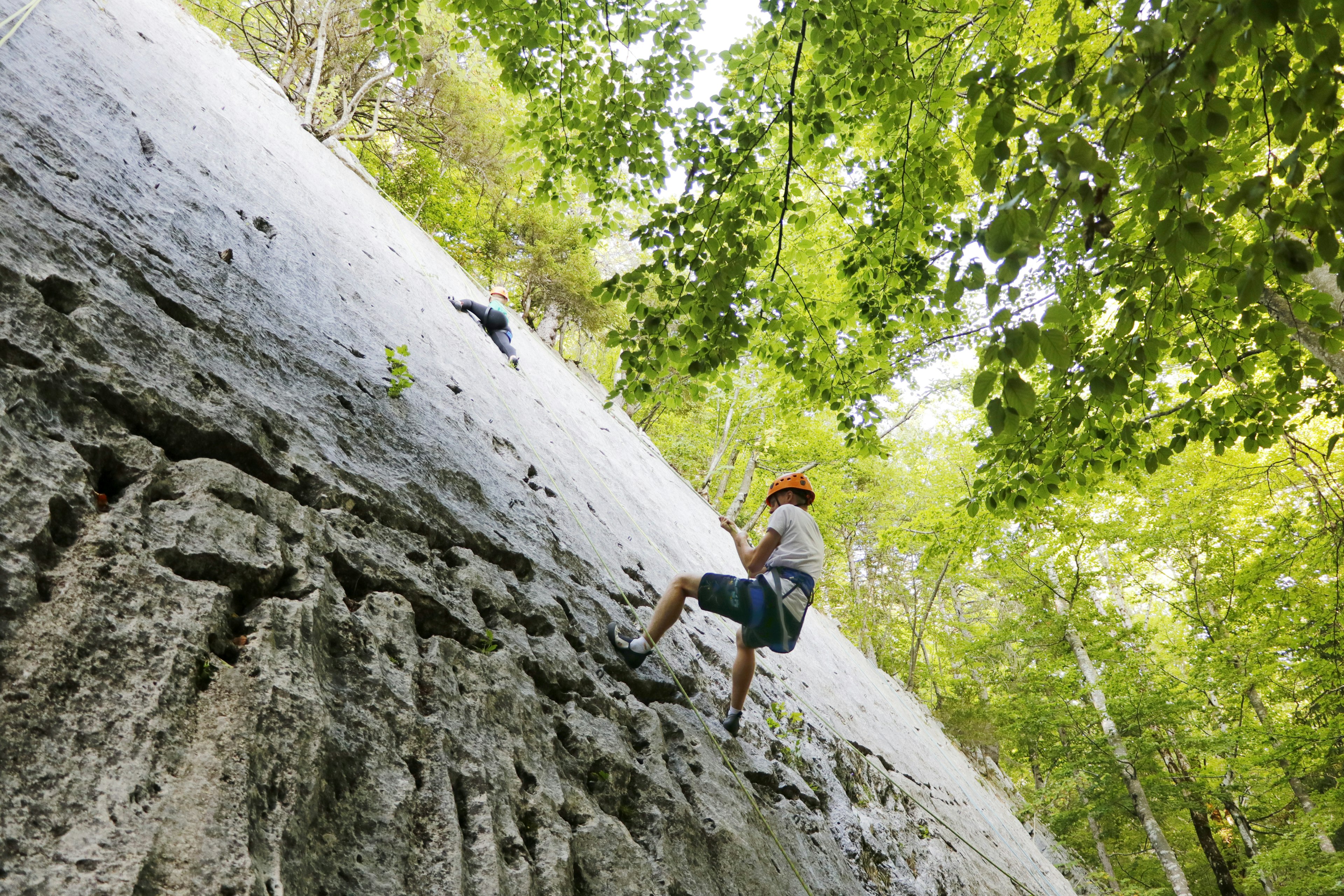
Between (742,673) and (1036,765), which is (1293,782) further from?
(742,673)

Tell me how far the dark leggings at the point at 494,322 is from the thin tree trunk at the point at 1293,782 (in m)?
12.7

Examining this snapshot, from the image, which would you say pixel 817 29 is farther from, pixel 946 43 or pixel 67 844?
pixel 67 844

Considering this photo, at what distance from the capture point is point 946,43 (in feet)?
18.2

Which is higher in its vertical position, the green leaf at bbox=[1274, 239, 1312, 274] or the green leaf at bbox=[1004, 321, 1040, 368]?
the green leaf at bbox=[1274, 239, 1312, 274]

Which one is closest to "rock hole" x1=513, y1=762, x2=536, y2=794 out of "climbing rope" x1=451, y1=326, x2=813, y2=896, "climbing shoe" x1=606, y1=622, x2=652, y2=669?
"climbing shoe" x1=606, y1=622, x2=652, y2=669

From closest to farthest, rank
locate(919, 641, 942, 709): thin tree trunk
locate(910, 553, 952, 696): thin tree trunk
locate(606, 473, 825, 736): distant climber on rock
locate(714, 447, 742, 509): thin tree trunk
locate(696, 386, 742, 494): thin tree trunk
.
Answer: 1. locate(606, 473, 825, 736): distant climber on rock
2. locate(910, 553, 952, 696): thin tree trunk
3. locate(696, 386, 742, 494): thin tree trunk
4. locate(919, 641, 942, 709): thin tree trunk
5. locate(714, 447, 742, 509): thin tree trunk

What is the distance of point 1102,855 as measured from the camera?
52.3ft

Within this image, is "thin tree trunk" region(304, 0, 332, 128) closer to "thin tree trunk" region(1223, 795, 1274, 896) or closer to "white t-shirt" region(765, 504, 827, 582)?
"white t-shirt" region(765, 504, 827, 582)

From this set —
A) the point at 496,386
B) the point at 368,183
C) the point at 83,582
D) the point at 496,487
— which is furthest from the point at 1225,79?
the point at 368,183

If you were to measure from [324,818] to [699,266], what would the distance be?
3.53m

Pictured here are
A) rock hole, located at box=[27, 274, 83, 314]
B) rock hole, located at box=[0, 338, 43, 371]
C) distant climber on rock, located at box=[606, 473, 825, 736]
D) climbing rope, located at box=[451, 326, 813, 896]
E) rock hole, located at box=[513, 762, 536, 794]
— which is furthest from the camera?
distant climber on rock, located at box=[606, 473, 825, 736]

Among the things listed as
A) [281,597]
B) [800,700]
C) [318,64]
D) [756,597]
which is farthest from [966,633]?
[281,597]

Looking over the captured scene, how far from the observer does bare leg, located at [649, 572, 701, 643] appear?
15.3 feet

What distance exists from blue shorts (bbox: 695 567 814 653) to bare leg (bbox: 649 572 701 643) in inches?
2.6
